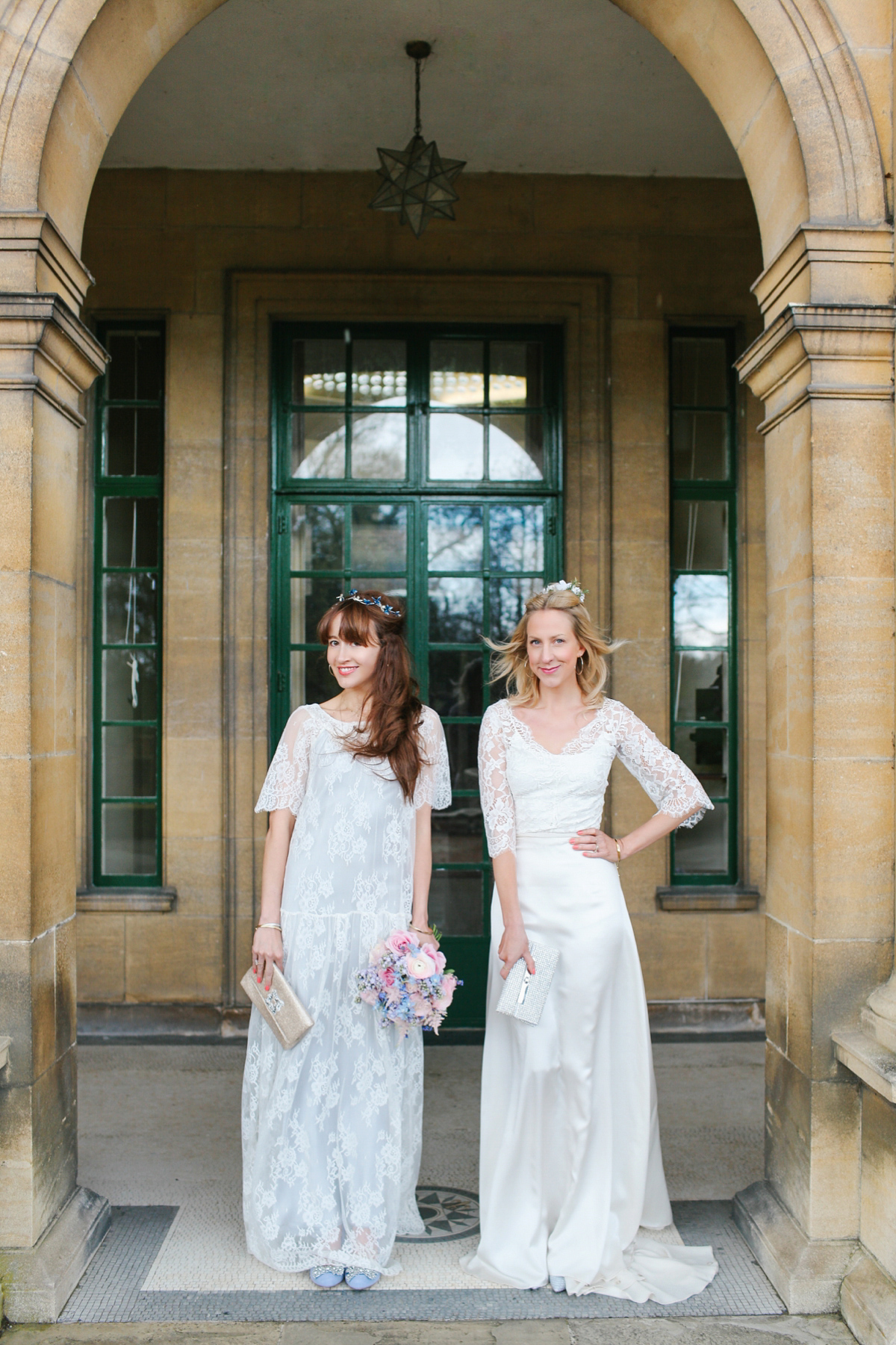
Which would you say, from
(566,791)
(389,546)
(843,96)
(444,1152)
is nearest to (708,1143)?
(444,1152)

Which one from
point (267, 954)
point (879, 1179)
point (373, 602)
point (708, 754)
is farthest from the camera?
point (708, 754)

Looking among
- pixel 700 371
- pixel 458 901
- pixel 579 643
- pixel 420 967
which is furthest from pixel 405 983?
pixel 700 371

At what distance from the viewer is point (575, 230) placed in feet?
A: 18.3

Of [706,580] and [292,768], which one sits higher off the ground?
[706,580]

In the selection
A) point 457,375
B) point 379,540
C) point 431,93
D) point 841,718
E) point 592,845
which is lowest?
point 592,845

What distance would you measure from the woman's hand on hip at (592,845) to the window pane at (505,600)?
8.32 ft

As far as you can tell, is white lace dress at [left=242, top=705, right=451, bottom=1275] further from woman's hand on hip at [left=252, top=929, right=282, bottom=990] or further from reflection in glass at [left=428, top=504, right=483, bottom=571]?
reflection in glass at [left=428, top=504, right=483, bottom=571]

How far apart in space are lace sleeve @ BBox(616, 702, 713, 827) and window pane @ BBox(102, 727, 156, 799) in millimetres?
3136

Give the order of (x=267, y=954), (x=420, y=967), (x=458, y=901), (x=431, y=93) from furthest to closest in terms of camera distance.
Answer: (x=458, y=901) → (x=431, y=93) → (x=267, y=954) → (x=420, y=967)

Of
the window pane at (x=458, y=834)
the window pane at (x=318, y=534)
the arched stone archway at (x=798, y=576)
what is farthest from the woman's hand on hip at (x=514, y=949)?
the window pane at (x=318, y=534)

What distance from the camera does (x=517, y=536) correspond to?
562 cm

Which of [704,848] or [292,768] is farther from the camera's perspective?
[704,848]

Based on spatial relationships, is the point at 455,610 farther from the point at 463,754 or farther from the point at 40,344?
the point at 40,344

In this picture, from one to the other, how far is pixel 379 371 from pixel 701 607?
2.14 m
